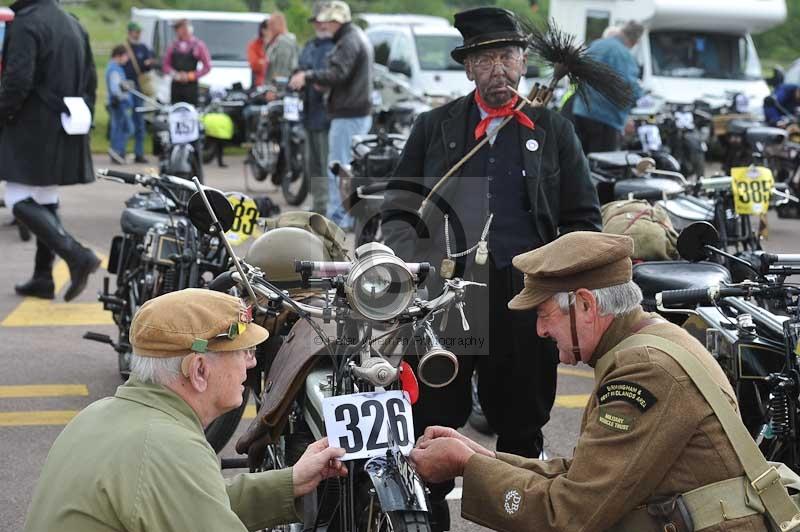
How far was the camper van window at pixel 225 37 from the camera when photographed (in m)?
22.5

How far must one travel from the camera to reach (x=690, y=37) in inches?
822

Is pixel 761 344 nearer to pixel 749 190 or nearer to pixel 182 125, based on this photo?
pixel 749 190

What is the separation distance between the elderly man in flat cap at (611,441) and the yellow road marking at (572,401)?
3473mm

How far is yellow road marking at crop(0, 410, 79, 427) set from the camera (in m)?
6.70

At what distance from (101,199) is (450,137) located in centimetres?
1136

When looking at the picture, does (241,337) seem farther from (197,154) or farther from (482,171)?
(197,154)

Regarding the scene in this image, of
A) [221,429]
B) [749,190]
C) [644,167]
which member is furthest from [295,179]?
[221,429]

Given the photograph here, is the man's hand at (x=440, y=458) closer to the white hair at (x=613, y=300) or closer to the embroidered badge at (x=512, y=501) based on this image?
the embroidered badge at (x=512, y=501)

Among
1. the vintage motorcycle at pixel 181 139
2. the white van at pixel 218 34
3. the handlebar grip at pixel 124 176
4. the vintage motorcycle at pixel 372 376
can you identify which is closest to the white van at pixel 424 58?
the white van at pixel 218 34

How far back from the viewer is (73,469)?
3014 mm

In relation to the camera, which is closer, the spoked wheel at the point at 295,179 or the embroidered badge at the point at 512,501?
the embroidered badge at the point at 512,501

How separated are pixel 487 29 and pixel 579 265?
5.33 ft

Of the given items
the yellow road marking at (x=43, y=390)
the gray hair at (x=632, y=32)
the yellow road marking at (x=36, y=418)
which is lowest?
the yellow road marking at (x=43, y=390)

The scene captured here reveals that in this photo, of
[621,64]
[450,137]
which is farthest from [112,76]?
[450,137]
